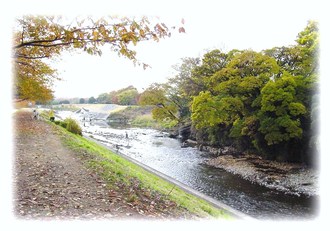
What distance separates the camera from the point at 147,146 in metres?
26.9

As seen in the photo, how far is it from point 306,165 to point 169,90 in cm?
2423

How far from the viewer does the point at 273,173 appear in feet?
52.3

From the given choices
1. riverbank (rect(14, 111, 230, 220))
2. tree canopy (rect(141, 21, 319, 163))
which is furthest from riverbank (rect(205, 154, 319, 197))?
riverbank (rect(14, 111, 230, 220))

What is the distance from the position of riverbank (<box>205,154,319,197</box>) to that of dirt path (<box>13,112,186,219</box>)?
10.3 metres

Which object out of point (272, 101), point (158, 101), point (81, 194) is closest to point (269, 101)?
point (272, 101)

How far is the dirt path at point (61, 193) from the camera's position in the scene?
4.77 metres

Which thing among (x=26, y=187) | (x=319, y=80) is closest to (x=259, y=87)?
(x=319, y=80)

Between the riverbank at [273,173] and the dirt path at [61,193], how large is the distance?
10.3 metres

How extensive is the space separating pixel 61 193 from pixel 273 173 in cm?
1362

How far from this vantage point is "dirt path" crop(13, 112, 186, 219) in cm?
477

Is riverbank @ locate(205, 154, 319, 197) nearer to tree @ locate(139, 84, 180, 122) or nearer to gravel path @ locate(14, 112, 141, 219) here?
gravel path @ locate(14, 112, 141, 219)

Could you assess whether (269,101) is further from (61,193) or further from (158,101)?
(158,101)
